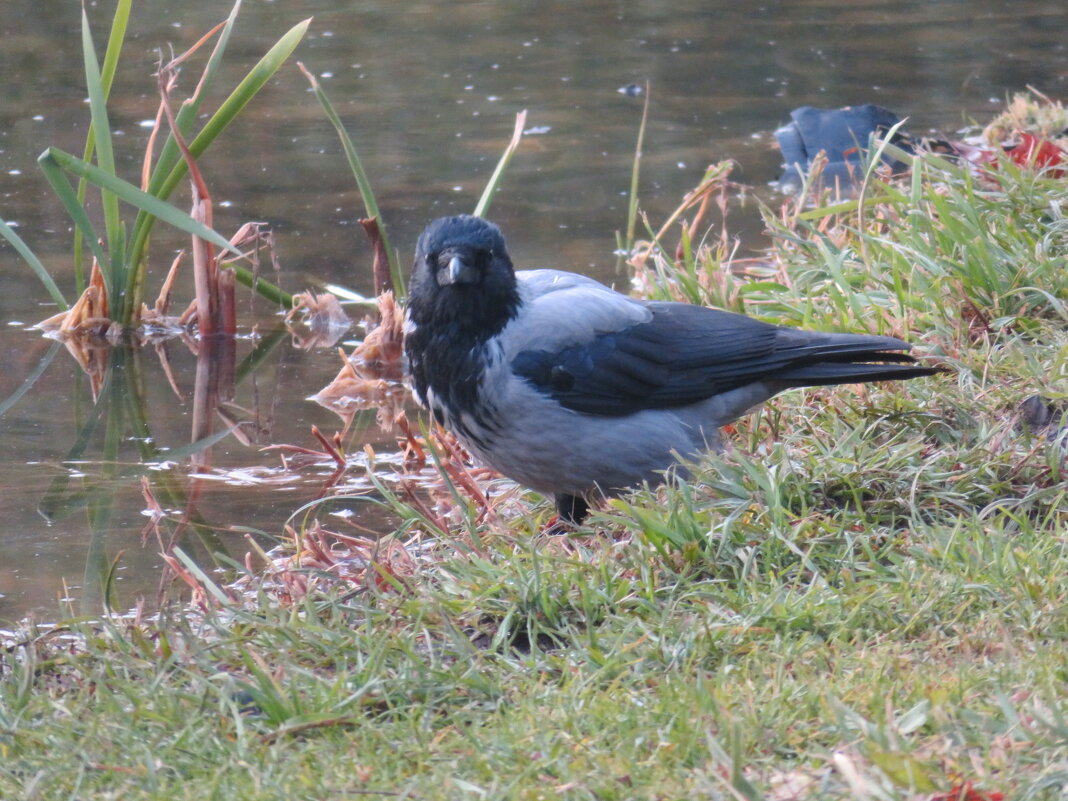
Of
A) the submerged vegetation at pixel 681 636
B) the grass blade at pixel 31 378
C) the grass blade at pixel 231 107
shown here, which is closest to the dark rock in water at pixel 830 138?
the submerged vegetation at pixel 681 636

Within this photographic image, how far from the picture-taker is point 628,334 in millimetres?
3924

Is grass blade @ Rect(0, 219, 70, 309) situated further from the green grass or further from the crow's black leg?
the crow's black leg

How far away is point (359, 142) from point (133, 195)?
4328 millimetres

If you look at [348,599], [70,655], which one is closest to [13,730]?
[70,655]

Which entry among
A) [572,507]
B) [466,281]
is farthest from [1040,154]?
[466,281]

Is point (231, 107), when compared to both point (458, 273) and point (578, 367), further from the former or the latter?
point (578, 367)

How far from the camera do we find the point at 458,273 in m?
3.63

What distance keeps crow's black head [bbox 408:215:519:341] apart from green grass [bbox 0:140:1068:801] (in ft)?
1.87

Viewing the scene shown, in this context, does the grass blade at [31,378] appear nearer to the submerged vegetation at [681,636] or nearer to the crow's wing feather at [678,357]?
the submerged vegetation at [681,636]

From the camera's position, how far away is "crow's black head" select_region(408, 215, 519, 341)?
371cm

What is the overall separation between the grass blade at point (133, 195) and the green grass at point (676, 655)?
1.45 metres

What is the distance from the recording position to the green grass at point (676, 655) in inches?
87.4

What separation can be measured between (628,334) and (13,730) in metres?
2.02

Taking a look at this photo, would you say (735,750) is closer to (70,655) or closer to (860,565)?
(860,565)
